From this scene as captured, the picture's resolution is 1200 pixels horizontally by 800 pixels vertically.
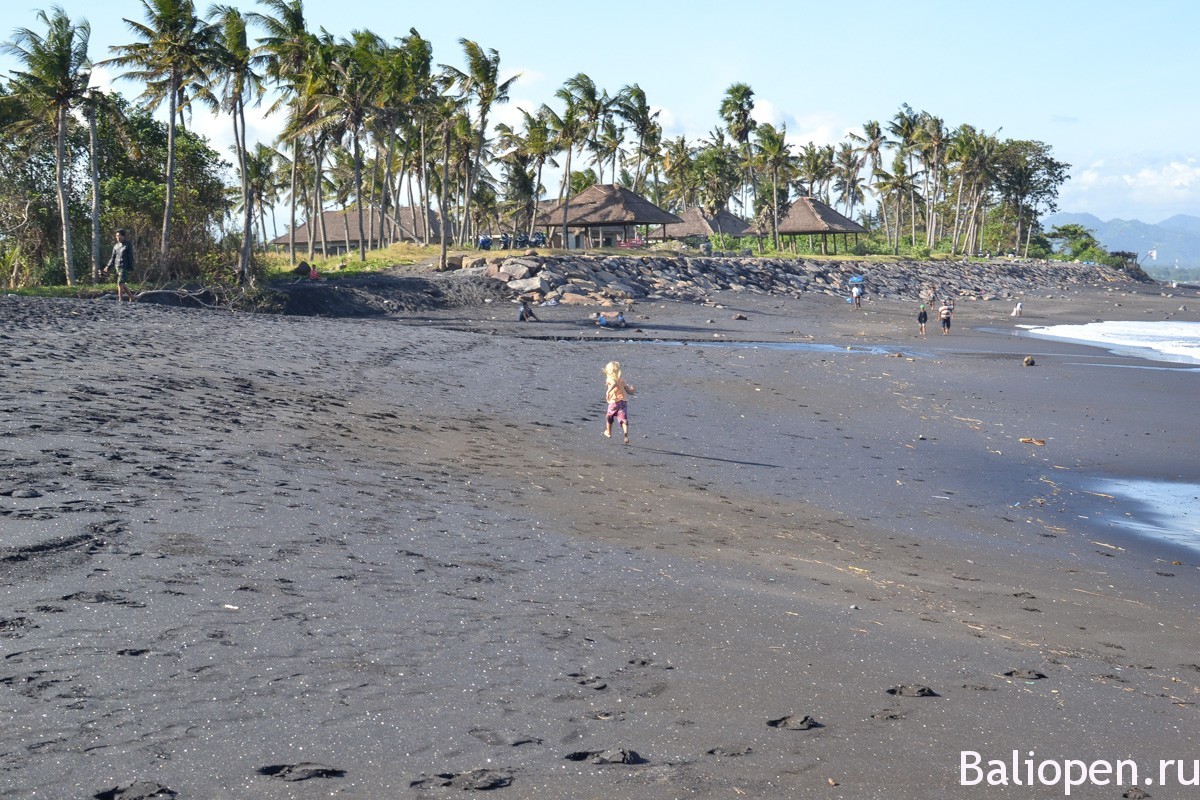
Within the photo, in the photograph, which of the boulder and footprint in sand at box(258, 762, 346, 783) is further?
the boulder

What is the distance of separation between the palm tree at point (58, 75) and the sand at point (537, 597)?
1481cm

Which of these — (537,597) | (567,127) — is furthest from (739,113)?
(537,597)

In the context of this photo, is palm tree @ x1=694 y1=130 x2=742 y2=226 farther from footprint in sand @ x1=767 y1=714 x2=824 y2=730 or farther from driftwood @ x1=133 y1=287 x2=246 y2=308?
footprint in sand @ x1=767 y1=714 x2=824 y2=730

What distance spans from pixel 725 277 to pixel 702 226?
29.7 metres

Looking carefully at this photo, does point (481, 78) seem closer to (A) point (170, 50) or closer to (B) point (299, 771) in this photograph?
(A) point (170, 50)

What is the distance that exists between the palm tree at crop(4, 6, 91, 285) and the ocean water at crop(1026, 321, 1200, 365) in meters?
30.8

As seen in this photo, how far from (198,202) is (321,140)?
44.7ft

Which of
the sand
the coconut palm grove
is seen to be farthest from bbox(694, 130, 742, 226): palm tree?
the sand

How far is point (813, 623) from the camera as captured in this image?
20.4 ft

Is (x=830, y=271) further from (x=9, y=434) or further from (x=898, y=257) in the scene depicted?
(x=9, y=434)

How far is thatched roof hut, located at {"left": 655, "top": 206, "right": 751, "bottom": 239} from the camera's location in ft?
243

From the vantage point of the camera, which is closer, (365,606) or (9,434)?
(365,606)

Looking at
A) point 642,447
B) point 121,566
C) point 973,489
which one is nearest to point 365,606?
point 121,566

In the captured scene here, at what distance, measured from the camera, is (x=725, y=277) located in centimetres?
4634
